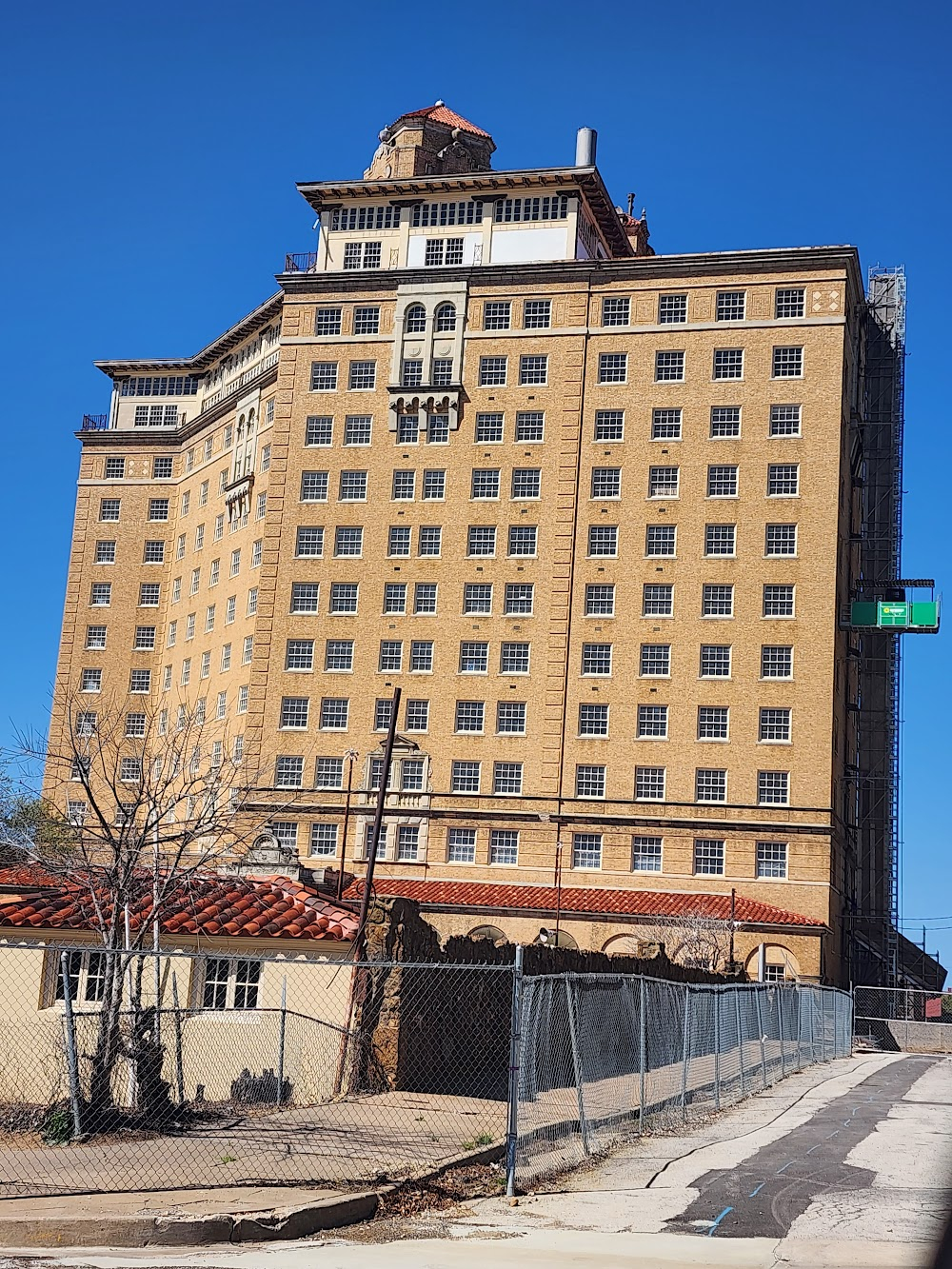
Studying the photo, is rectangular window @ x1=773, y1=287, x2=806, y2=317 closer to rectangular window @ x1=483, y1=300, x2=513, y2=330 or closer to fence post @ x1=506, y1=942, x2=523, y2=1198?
rectangular window @ x1=483, y1=300, x2=513, y2=330

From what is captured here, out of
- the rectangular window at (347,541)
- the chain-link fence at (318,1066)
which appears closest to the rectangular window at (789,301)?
the rectangular window at (347,541)

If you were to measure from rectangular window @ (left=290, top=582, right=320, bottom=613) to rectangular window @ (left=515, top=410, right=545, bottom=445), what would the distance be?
12.2 m

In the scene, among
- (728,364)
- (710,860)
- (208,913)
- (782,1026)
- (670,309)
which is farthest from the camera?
(670,309)

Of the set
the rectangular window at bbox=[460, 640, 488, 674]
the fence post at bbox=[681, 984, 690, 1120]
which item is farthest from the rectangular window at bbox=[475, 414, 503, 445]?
the fence post at bbox=[681, 984, 690, 1120]

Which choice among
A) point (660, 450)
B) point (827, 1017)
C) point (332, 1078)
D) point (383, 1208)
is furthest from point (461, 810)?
point (383, 1208)

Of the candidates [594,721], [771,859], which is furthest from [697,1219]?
[594,721]

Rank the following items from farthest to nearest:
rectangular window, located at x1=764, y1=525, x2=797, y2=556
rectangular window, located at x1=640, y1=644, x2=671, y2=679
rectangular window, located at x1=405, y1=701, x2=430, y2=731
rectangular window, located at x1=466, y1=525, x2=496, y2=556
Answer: rectangular window, located at x1=466, y1=525, x2=496, y2=556, rectangular window, located at x1=405, y1=701, x2=430, y2=731, rectangular window, located at x1=764, y1=525, x2=797, y2=556, rectangular window, located at x1=640, y1=644, x2=671, y2=679

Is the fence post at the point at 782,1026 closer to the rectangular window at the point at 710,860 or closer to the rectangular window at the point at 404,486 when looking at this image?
the rectangular window at the point at 710,860

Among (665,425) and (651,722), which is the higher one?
(665,425)

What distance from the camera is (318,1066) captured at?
22.8 meters

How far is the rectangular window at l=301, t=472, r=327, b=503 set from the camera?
247ft

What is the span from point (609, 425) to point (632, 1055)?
4752 centimetres

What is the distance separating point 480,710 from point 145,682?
26586mm

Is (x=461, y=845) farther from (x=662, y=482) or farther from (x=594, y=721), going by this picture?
(x=662, y=482)
